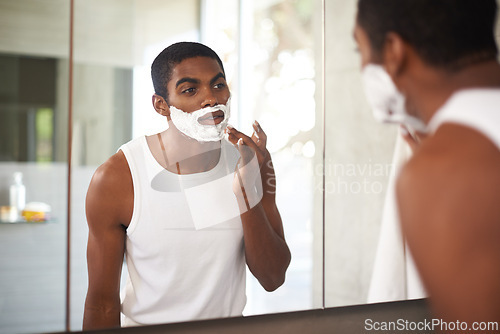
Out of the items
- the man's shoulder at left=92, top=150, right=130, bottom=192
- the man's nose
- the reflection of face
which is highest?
the man's nose

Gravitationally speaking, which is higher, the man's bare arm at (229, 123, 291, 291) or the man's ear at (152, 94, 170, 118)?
the man's ear at (152, 94, 170, 118)

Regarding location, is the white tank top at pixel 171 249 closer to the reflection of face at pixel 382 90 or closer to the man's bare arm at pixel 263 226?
the man's bare arm at pixel 263 226

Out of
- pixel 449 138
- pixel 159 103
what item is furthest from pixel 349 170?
pixel 449 138

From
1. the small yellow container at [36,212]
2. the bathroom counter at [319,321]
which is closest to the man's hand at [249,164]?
the bathroom counter at [319,321]

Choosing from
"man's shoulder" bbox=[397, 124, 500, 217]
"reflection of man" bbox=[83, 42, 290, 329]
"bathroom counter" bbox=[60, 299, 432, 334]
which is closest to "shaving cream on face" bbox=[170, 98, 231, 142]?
"reflection of man" bbox=[83, 42, 290, 329]

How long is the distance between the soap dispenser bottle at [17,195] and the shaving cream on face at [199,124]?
298mm

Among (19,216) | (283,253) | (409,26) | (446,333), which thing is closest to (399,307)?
(283,253)

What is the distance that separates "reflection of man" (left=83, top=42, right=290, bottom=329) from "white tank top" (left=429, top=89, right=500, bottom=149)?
0.47 meters

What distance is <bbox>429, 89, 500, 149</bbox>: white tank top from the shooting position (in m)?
0.57

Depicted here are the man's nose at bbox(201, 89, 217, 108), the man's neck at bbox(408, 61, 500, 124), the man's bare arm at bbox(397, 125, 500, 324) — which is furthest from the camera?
the man's nose at bbox(201, 89, 217, 108)

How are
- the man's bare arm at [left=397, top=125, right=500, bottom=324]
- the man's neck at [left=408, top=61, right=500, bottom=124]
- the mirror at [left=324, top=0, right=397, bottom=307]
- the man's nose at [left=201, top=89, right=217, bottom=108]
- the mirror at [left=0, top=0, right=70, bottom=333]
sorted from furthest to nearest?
the mirror at [left=324, top=0, right=397, bottom=307] → the man's nose at [left=201, top=89, right=217, bottom=108] → the mirror at [left=0, top=0, right=70, bottom=333] → the man's neck at [left=408, top=61, right=500, bottom=124] → the man's bare arm at [left=397, top=125, right=500, bottom=324]

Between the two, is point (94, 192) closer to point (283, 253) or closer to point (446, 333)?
point (283, 253)

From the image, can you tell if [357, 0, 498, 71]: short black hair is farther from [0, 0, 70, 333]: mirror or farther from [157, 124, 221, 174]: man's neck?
[0, 0, 70, 333]: mirror

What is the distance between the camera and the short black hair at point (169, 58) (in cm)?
95
